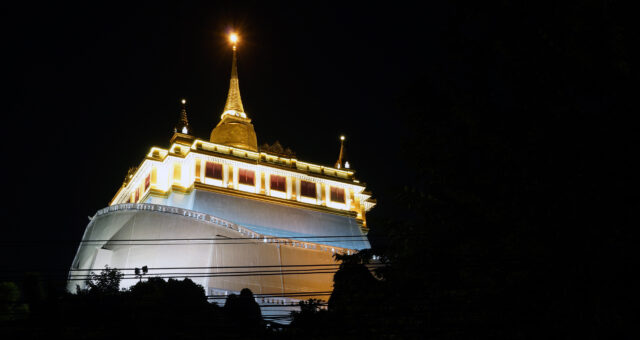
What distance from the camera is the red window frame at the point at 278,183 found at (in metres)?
50.2

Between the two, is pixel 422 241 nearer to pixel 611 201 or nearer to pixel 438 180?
pixel 438 180

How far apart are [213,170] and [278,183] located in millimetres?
4863

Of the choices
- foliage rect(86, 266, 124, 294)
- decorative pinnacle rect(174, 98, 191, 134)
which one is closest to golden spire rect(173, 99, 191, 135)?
decorative pinnacle rect(174, 98, 191, 134)

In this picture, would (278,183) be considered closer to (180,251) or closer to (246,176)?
(246,176)

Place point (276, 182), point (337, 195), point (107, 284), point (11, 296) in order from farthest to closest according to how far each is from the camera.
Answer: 1. point (337, 195)
2. point (276, 182)
3. point (107, 284)
4. point (11, 296)

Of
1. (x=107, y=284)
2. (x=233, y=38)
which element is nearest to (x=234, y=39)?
(x=233, y=38)

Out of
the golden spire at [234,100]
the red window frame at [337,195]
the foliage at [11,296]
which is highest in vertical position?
the golden spire at [234,100]

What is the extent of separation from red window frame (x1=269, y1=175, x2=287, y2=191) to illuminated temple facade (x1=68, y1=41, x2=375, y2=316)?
0.25 ft

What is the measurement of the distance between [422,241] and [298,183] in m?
35.1

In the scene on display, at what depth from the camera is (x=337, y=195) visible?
173ft

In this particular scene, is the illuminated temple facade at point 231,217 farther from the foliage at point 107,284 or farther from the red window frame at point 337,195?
the foliage at point 107,284

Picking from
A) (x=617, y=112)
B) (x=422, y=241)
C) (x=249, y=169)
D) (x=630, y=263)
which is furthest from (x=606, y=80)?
(x=249, y=169)

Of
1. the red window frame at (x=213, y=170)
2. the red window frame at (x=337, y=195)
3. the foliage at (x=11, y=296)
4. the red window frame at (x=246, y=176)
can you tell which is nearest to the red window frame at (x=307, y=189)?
the red window frame at (x=337, y=195)

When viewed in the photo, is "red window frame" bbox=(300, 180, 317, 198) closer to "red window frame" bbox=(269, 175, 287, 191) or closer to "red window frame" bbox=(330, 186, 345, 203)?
"red window frame" bbox=(269, 175, 287, 191)
